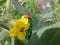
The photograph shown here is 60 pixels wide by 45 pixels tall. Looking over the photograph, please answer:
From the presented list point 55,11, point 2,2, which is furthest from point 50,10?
point 2,2

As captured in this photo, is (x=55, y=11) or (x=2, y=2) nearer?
(x=55, y=11)

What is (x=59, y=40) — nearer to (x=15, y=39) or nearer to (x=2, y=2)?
(x=15, y=39)

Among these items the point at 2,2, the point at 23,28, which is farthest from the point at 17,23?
the point at 2,2

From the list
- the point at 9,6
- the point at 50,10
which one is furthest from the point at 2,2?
the point at 50,10

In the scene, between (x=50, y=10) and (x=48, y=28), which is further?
(x=50, y=10)

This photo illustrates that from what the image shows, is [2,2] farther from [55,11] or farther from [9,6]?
[55,11]

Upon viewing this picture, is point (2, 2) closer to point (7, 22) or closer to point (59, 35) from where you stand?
point (7, 22)

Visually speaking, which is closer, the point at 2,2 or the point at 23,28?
the point at 23,28
